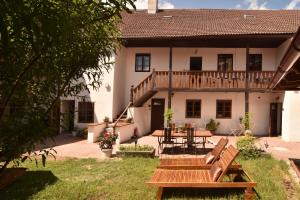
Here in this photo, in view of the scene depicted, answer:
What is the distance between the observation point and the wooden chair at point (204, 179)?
6.83 metres

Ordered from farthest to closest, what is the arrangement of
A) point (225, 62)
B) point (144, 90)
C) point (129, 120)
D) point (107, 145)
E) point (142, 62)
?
point (142, 62)
point (225, 62)
point (144, 90)
point (129, 120)
point (107, 145)

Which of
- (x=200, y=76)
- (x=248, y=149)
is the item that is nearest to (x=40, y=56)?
(x=248, y=149)

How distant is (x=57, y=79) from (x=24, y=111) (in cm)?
34

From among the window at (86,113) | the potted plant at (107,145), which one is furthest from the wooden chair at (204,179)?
the window at (86,113)

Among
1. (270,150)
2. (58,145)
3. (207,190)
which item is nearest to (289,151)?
(270,150)

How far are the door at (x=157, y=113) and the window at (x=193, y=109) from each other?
1657 millimetres

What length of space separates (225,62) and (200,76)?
3.16m

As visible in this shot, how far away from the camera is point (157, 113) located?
21859 millimetres

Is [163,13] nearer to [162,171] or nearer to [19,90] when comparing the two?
[162,171]

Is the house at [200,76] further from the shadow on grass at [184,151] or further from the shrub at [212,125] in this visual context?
the shadow on grass at [184,151]

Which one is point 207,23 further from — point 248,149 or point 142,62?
point 248,149

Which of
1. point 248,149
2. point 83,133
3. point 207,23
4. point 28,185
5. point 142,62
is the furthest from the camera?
point 142,62

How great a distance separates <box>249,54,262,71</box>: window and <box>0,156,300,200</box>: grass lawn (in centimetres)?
1125

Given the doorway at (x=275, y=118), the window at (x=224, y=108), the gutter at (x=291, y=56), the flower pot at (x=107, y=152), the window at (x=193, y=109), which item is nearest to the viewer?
the gutter at (x=291, y=56)
